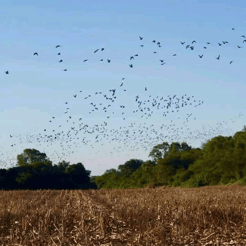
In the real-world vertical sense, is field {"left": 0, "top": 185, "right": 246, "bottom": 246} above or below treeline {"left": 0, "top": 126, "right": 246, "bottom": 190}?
below

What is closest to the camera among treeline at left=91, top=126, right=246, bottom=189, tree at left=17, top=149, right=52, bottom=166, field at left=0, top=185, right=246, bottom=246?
field at left=0, top=185, right=246, bottom=246

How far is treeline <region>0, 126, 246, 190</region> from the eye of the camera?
5504 cm

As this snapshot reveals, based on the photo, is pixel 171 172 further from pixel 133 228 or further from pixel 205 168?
pixel 133 228

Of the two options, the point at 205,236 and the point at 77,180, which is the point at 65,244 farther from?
the point at 77,180

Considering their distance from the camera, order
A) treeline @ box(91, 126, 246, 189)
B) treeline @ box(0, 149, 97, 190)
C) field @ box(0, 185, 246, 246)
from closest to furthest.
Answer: field @ box(0, 185, 246, 246), treeline @ box(91, 126, 246, 189), treeline @ box(0, 149, 97, 190)

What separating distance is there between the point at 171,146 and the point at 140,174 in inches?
1440

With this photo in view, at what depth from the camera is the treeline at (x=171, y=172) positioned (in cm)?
5504

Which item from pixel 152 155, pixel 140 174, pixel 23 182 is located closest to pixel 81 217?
pixel 23 182

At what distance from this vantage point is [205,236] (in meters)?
9.72

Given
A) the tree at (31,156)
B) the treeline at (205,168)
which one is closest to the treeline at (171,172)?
the treeline at (205,168)

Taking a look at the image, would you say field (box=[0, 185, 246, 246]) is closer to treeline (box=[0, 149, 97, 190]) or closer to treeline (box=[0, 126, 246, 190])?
treeline (box=[0, 126, 246, 190])

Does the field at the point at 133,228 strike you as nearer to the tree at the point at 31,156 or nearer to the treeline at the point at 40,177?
the treeline at the point at 40,177

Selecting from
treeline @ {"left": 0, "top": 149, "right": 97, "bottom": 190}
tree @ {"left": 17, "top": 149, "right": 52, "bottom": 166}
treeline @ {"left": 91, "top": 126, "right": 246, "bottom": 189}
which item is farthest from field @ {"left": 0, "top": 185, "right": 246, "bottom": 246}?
tree @ {"left": 17, "top": 149, "right": 52, "bottom": 166}

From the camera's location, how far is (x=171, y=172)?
7569cm
